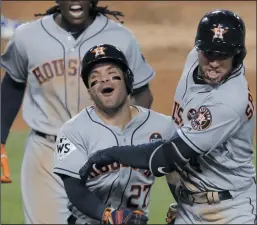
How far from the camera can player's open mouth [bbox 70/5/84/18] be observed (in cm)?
516

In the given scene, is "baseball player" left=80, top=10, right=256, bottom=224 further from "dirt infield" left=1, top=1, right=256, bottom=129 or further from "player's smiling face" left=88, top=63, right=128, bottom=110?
"dirt infield" left=1, top=1, right=256, bottom=129

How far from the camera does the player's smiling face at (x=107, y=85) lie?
146 inches

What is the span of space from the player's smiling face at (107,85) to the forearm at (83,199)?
1.13 ft

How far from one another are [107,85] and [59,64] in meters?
1.57

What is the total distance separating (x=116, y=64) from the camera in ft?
12.3

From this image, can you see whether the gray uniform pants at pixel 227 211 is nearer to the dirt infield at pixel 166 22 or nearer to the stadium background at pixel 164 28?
the stadium background at pixel 164 28

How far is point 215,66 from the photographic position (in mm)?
3490

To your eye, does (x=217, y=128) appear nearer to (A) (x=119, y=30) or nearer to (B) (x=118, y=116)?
(B) (x=118, y=116)

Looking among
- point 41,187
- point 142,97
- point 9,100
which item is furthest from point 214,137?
point 9,100

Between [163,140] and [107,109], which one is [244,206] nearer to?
[163,140]

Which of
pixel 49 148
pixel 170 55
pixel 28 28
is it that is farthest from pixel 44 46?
pixel 170 55

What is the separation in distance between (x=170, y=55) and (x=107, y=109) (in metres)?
9.50

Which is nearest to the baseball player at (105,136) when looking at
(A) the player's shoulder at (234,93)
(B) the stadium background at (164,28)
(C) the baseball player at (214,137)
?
(C) the baseball player at (214,137)

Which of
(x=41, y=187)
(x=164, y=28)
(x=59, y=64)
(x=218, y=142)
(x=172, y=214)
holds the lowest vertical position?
(x=164, y=28)
